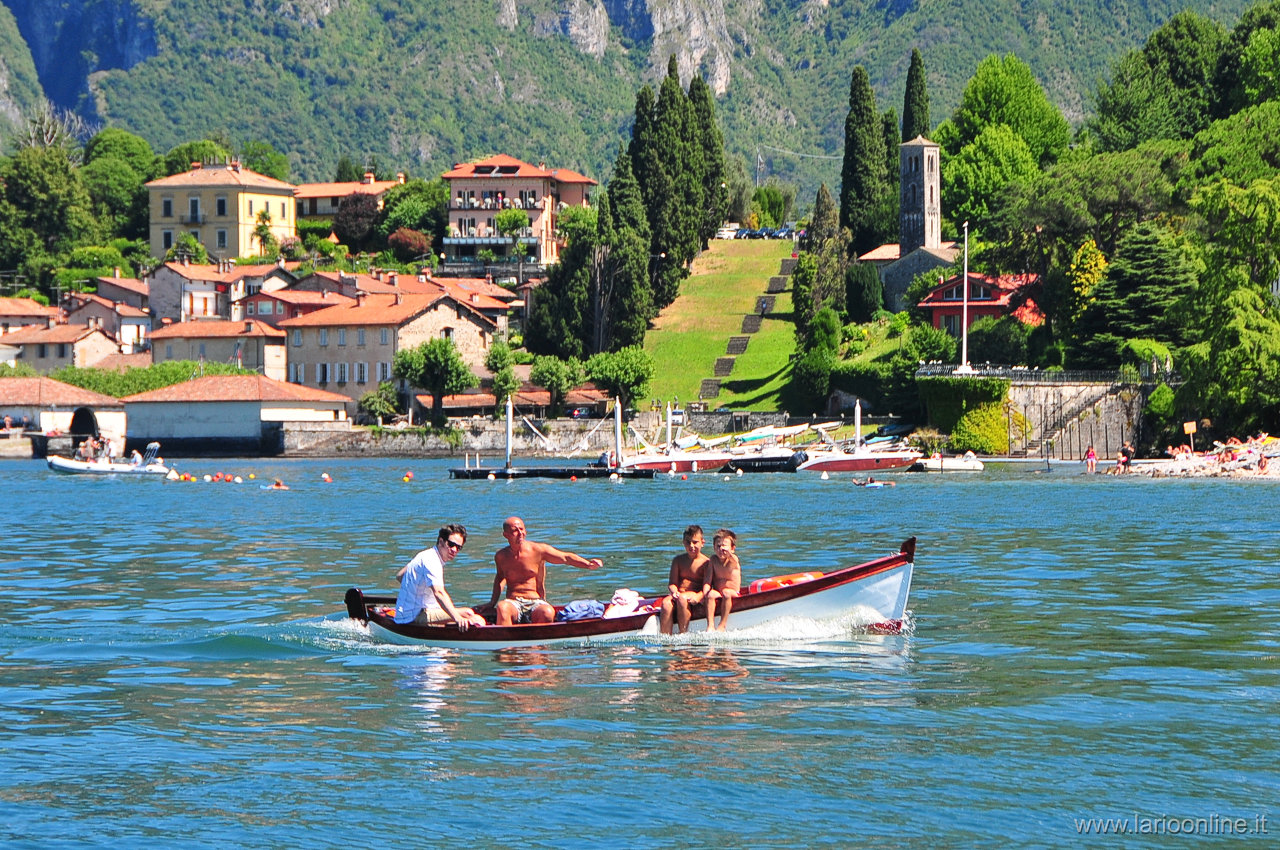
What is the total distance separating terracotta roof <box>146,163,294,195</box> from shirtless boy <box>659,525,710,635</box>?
13600 centimetres

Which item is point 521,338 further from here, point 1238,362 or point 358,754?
point 358,754

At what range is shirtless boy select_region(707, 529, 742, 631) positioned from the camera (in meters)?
24.6

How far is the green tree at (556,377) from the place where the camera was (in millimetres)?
103812

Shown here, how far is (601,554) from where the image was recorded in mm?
41188

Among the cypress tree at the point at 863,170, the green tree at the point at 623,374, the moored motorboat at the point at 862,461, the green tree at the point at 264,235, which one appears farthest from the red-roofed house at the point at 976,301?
the green tree at the point at 264,235

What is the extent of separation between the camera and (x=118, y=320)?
130625 millimetres

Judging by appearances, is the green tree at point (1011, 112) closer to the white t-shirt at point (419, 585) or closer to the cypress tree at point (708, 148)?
the cypress tree at point (708, 148)

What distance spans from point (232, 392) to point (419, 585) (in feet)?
273

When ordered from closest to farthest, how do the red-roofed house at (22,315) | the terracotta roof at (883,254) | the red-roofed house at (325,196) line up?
the terracotta roof at (883,254)
the red-roofed house at (22,315)
the red-roofed house at (325,196)

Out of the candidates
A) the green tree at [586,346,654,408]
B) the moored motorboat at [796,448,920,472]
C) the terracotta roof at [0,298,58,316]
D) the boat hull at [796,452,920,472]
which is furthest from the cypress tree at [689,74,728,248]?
the terracotta roof at [0,298,58,316]

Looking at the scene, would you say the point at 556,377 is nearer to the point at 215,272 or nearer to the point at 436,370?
the point at 436,370

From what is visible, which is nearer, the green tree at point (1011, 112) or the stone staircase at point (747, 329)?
the stone staircase at point (747, 329)

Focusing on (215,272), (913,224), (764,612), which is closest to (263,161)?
(215,272)

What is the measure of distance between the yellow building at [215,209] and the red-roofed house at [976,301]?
71.5 m
